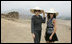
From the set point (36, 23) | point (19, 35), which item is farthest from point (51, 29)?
point (19, 35)

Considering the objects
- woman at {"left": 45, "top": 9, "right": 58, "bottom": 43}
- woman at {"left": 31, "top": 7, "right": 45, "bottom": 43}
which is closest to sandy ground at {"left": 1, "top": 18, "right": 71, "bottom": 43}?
woman at {"left": 31, "top": 7, "right": 45, "bottom": 43}

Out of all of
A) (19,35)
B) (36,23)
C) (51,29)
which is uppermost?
(36,23)

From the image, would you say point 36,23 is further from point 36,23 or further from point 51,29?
point 51,29

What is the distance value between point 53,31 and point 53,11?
0.57 m

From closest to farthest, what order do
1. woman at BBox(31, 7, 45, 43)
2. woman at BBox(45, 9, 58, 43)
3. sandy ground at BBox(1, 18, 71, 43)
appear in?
woman at BBox(45, 9, 58, 43) → woman at BBox(31, 7, 45, 43) → sandy ground at BBox(1, 18, 71, 43)

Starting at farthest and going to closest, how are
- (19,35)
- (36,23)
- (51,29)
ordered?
(19,35) < (36,23) < (51,29)

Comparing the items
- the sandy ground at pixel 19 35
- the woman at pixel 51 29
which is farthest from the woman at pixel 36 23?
the sandy ground at pixel 19 35

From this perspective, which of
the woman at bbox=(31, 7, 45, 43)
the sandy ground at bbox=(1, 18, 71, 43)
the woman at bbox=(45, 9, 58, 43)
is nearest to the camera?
the woman at bbox=(45, 9, 58, 43)

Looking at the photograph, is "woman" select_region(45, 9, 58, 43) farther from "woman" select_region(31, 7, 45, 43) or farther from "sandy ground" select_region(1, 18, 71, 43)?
"sandy ground" select_region(1, 18, 71, 43)

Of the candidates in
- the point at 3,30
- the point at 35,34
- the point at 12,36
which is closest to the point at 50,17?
the point at 35,34

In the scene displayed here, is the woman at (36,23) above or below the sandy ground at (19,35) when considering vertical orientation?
above

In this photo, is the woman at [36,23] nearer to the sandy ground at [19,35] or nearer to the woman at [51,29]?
the woman at [51,29]

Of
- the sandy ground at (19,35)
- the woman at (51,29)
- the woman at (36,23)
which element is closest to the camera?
the woman at (51,29)

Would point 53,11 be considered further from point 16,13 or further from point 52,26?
point 16,13
